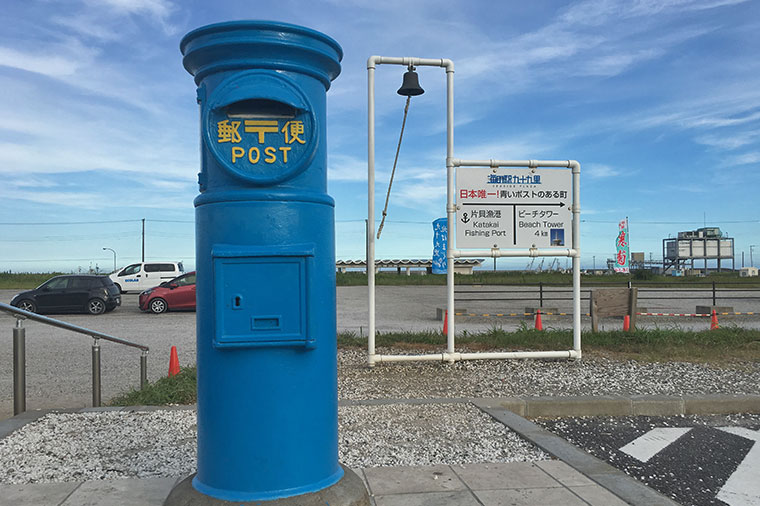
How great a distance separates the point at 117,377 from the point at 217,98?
7567 millimetres

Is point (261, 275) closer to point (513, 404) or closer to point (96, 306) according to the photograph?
point (513, 404)

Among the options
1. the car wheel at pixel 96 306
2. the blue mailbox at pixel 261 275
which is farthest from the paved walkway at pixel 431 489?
the car wheel at pixel 96 306

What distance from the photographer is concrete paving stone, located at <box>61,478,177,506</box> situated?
351 cm

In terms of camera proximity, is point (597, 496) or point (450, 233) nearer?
point (597, 496)

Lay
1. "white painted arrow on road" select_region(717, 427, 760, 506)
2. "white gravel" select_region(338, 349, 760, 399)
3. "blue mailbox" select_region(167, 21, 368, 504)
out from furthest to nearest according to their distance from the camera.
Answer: "white gravel" select_region(338, 349, 760, 399) → "white painted arrow on road" select_region(717, 427, 760, 506) → "blue mailbox" select_region(167, 21, 368, 504)

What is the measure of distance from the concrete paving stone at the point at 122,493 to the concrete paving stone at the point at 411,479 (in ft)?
4.10

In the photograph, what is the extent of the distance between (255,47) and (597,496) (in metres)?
3.16

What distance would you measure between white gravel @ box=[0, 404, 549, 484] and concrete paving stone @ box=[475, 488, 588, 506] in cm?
70

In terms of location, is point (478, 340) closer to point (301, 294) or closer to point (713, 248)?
point (301, 294)

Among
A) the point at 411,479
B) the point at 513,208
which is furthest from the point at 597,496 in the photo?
the point at 513,208

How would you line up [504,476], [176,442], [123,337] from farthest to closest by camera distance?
[123,337] < [176,442] < [504,476]

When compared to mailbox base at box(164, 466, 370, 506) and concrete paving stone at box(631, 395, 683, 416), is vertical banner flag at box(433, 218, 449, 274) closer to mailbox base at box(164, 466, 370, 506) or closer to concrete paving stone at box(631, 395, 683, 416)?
concrete paving stone at box(631, 395, 683, 416)

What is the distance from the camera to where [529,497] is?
365cm

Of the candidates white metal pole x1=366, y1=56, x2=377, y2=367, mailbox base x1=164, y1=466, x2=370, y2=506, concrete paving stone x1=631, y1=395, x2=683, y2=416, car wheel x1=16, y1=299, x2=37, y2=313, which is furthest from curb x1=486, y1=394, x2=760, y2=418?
car wheel x1=16, y1=299, x2=37, y2=313
